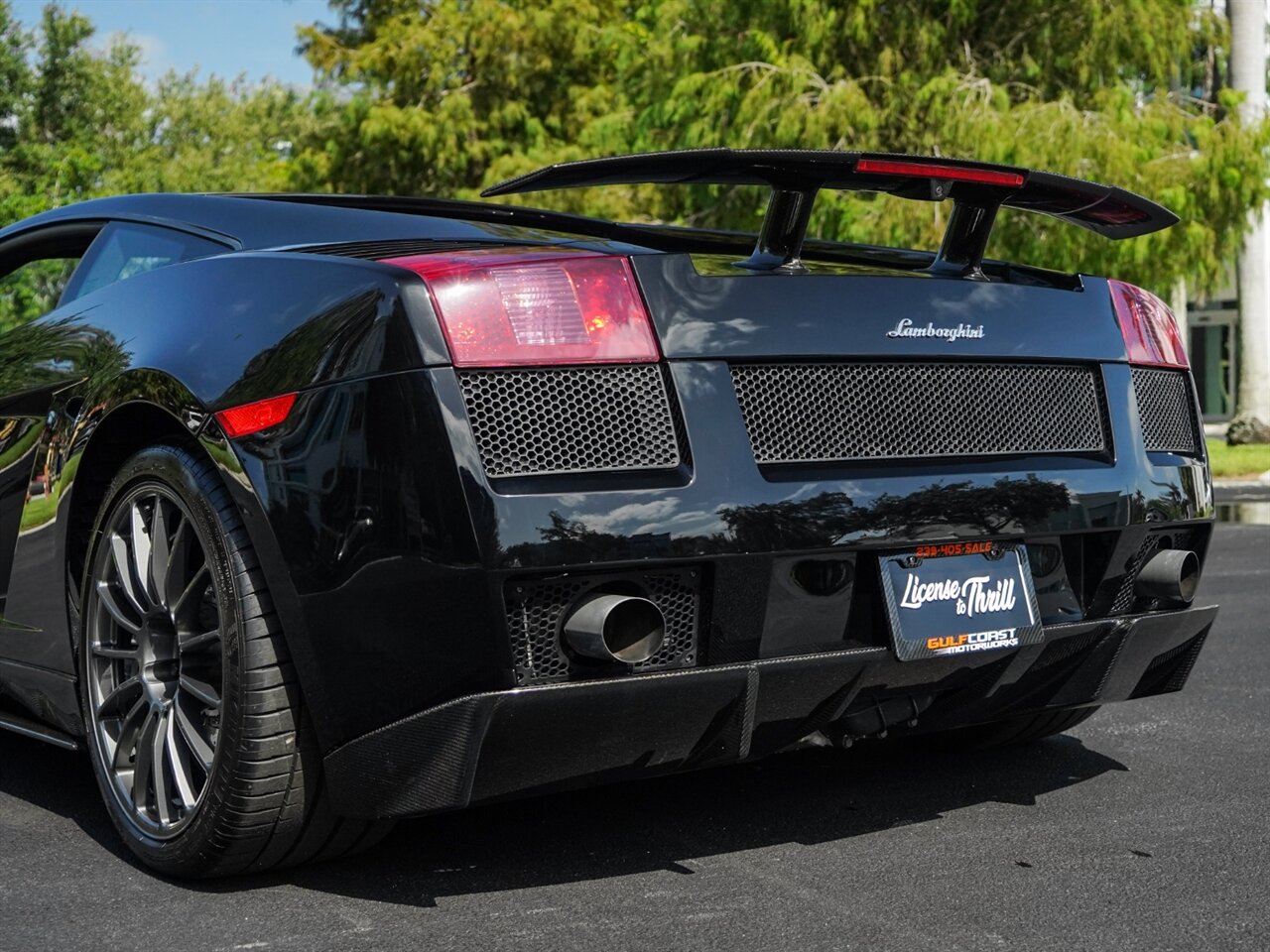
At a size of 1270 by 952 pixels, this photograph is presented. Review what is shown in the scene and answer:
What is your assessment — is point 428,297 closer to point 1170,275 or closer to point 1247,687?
point 1247,687

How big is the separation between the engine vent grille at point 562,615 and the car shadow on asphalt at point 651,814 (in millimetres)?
541

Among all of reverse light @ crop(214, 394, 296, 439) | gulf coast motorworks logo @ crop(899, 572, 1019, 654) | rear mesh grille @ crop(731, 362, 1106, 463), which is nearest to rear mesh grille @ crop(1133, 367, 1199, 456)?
rear mesh grille @ crop(731, 362, 1106, 463)

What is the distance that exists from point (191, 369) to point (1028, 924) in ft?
5.92

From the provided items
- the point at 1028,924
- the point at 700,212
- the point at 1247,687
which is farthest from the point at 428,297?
the point at 700,212

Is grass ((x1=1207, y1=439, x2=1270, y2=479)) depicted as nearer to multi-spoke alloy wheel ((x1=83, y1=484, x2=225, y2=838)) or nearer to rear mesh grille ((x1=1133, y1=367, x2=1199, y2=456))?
rear mesh grille ((x1=1133, y1=367, x2=1199, y2=456))

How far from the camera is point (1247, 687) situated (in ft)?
16.6

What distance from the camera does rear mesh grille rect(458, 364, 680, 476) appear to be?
2.71 meters

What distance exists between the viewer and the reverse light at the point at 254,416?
2.88m

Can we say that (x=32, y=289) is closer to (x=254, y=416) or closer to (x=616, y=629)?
(x=254, y=416)

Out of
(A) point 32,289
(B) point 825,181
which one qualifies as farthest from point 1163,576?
(A) point 32,289

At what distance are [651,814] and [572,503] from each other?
112cm

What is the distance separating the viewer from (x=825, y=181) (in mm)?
3076

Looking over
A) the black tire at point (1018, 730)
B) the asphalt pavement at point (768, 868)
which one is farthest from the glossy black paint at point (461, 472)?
the black tire at point (1018, 730)

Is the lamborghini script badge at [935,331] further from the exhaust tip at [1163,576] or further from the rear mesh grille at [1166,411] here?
the exhaust tip at [1163,576]
